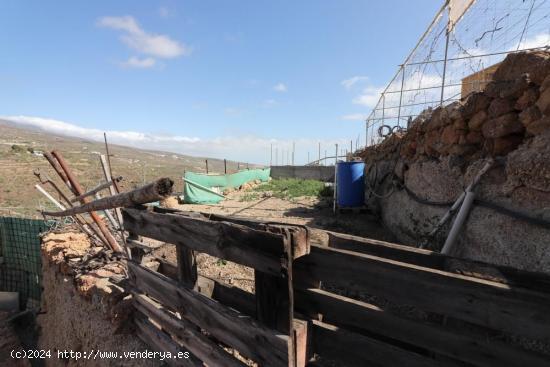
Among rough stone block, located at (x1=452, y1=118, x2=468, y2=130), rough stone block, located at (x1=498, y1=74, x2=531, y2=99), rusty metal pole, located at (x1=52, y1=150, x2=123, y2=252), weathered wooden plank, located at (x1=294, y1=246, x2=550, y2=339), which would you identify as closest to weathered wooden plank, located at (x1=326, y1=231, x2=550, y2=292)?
weathered wooden plank, located at (x1=294, y1=246, x2=550, y2=339)

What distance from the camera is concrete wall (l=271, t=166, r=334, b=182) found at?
1844 cm

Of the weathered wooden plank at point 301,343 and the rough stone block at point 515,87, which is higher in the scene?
the rough stone block at point 515,87

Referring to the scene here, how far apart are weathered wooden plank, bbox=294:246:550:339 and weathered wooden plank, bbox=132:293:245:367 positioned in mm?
966

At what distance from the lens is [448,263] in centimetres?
137

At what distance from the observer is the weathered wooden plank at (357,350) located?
127 centimetres

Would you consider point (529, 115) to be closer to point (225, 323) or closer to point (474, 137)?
point (474, 137)

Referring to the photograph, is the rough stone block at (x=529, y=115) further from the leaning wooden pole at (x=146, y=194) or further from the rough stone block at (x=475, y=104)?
the leaning wooden pole at (x=146, y=194)

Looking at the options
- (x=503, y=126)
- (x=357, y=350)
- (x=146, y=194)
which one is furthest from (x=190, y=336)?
(x=503, y=126)

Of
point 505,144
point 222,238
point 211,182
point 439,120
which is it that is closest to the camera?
point 222,238

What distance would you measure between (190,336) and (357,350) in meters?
1.31

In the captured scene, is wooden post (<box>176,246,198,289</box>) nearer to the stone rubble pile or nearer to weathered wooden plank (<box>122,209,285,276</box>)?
weathered wooden plank (<box>122,209,285,276</box>)

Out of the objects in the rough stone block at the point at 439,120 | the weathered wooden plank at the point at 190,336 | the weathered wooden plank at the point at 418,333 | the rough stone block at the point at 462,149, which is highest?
the rough stone block at the point at 439,120

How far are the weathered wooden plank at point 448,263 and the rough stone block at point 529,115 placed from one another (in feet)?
6.84

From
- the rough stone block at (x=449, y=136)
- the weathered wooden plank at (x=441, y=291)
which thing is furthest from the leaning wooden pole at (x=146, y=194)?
the rough stone block at (x=449, y=136)
